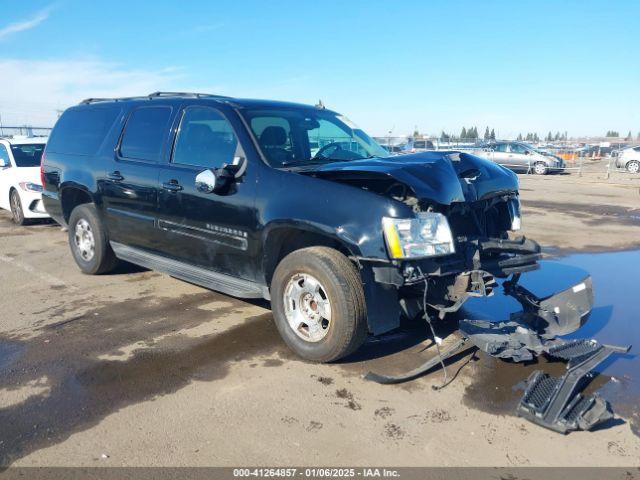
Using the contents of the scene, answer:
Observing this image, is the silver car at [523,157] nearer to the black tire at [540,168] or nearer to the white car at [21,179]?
the black tire at [540,168]

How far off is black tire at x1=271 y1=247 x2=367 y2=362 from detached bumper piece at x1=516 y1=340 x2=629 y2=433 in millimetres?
1159

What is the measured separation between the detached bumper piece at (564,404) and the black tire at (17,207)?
9564 mm

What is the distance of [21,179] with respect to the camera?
31.7 ft

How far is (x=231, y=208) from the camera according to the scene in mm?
4383

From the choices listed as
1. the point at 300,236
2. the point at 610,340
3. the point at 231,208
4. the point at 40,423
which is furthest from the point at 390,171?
the point at 40,423

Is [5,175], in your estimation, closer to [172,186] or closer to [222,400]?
[172,186]

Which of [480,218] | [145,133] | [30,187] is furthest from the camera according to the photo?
[30,187]

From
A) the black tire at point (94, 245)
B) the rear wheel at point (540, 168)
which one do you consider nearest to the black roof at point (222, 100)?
the black tire at point (94, 245)

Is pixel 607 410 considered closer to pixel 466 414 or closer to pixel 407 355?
pixel 466 414

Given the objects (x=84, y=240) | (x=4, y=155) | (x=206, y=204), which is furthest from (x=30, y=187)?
(x=206, y=204)

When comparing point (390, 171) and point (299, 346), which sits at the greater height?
point (390, 171)

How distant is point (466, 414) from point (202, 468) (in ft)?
5.31

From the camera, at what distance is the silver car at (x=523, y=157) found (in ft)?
82.7

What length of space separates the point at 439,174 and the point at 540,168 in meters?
23.7
